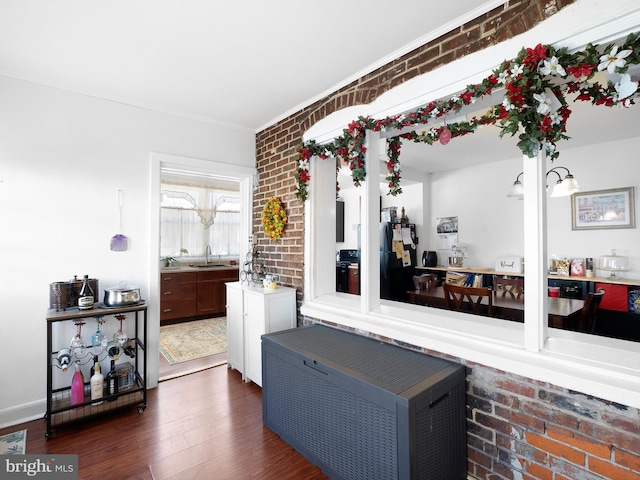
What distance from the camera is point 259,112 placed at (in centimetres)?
324

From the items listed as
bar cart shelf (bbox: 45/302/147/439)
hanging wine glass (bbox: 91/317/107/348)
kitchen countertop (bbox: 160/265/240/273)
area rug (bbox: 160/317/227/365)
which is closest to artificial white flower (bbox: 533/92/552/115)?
bar cart shelf (bbox: 45/302/147/439)

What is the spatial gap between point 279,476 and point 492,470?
1194mm

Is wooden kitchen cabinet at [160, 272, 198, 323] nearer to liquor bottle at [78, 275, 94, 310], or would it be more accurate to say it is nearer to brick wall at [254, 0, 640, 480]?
liquor bottle at [78, 275, 94, 310]

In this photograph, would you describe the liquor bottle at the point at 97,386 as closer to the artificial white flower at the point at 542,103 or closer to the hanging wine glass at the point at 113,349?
the hanging wine glass at the point at 113,349

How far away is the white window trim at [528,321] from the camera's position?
136cm

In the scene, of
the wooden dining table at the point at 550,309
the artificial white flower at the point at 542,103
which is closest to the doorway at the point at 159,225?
the wooden dining table at the point at 550,309

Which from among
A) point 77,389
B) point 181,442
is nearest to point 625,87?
point 181,442

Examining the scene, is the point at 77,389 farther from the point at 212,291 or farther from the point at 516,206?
the point at 516,206

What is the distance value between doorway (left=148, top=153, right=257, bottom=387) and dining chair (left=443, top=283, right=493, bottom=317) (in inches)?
88.8

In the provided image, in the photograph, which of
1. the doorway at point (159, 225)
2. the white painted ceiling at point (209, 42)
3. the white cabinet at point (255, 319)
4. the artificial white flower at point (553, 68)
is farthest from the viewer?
the doorway at point (159, 225)

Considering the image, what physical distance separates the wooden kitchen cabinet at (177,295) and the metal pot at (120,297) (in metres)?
2.36

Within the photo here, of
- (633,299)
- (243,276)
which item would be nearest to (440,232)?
(633,299)

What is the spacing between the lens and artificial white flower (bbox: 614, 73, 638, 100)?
1.28 meters

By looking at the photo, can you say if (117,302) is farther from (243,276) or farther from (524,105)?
(524,105)
